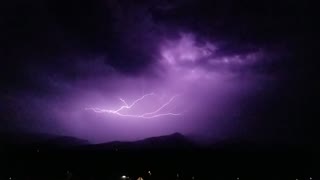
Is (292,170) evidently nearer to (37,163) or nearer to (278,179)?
(278,179)

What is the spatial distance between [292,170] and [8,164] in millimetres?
62801

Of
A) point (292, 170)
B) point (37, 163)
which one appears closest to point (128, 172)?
point (37, 163)

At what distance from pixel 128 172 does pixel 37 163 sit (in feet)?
63.6

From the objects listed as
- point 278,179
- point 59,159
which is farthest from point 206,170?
point 59,159

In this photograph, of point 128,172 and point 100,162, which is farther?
point 100,162

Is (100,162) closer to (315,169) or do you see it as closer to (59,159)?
(59,159)

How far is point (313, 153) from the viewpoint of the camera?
11962 cm

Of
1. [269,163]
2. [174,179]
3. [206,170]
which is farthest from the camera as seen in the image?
[269,163]

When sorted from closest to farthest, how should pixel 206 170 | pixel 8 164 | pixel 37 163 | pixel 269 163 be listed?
pixel 8 164, pixel 37 163, pixel 206 170, pixel 269 163

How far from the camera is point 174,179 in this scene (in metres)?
72.9

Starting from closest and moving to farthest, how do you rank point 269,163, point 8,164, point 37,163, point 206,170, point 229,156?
point 8,164
point 37,163
point 206,170
point 269,163
point 229,156

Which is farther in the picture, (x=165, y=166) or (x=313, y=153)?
(x=313, y=153)

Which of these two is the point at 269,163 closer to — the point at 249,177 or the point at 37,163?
the point at 249,177

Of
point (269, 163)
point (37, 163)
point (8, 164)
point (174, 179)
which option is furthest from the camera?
point (269, 163)
